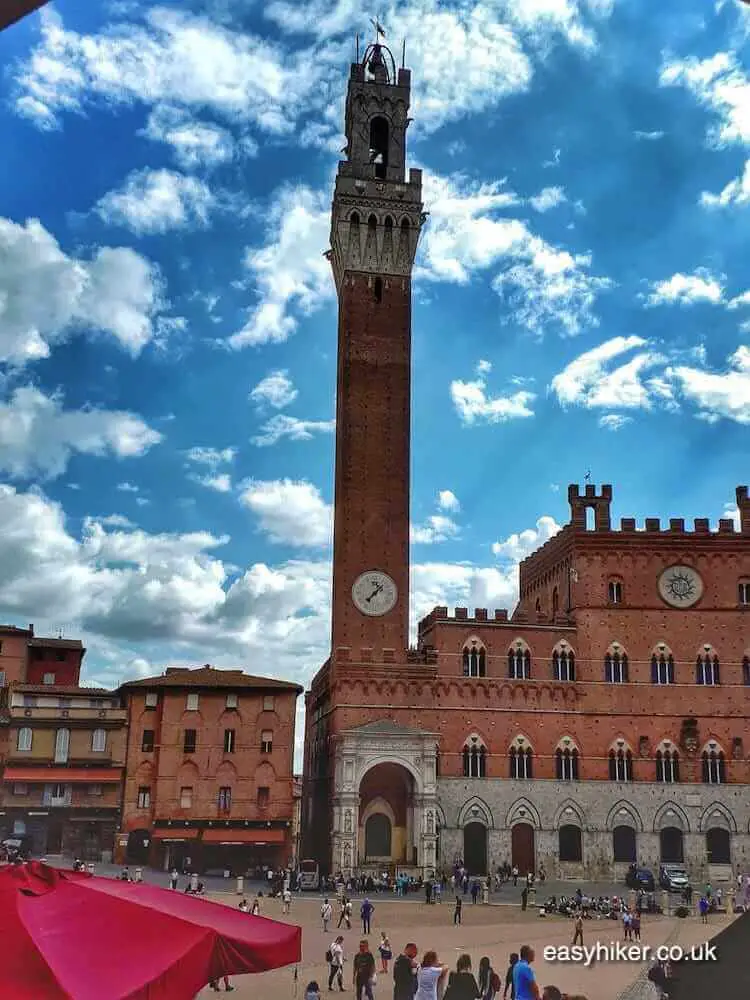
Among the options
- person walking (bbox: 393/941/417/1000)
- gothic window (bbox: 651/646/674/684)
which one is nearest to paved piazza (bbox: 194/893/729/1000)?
person walking (bbox: 393/941/417/1000)

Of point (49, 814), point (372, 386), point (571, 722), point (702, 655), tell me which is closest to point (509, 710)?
point (571, 722)

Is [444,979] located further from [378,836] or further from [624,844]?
[624,844]

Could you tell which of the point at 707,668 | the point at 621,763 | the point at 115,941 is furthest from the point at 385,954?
the point at 707,668

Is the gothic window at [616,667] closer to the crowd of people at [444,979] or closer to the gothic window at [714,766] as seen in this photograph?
the gothic window at [714,766]

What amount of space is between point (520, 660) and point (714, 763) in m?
11.5

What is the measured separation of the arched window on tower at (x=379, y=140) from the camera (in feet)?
201

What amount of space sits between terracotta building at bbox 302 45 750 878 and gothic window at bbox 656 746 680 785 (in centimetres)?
12

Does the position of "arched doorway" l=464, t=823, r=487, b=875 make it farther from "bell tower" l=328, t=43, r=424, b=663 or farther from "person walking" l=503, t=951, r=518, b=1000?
"person walking" l=503, t=951, r=518, b=1000

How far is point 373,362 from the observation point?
56594 mm

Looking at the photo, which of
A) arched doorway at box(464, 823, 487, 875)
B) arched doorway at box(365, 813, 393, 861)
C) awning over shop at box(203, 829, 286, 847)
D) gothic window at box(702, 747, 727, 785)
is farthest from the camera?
gothic window at box(702, 747, 727, 785)

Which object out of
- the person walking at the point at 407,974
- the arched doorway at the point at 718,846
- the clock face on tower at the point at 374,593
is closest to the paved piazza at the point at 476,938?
the person walking at the point at 407,974

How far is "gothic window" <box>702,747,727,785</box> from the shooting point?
52031mm

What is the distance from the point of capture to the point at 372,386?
56.1 m

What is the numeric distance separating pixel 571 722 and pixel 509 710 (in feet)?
11.2
